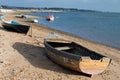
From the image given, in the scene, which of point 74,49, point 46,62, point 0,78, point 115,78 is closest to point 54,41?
point 74,49

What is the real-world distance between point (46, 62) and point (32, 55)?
1527 mm

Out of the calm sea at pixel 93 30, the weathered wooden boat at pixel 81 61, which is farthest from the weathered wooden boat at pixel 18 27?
the weathered wooden boat at pixel 81 61

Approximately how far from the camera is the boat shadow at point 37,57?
13.8 meters

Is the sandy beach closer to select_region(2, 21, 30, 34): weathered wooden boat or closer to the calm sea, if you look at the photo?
select_region(2, 21, 30, 34): weathered wooden boat

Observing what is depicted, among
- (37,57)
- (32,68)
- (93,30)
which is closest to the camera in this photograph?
(32,68)

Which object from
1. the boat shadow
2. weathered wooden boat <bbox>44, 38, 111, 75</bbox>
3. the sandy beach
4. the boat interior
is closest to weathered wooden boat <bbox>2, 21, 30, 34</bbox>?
the boat shadow

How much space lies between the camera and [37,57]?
51.6 feet

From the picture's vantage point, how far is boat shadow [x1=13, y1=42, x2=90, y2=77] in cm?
1381

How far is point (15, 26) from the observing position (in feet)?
82.8

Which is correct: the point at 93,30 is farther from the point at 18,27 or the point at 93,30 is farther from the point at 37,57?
the point at 37,57

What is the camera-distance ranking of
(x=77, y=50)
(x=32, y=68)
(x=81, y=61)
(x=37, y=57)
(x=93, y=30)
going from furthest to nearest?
(x=93, y=30) → (x=77, y=50) → (x=37, y=57) → (x=32, y=68) → (x=81, y=61)

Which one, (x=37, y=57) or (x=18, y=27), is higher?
(x=37, y=57)

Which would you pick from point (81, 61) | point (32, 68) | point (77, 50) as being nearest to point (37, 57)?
point (32, 68)

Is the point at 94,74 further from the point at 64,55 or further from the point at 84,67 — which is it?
the point at 64,55
